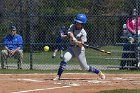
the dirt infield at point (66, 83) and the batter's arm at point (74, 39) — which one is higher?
the batter's arm at point (74, 39)

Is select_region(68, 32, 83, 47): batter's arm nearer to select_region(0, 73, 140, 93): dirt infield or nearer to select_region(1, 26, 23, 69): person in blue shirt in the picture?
select_region(0, 73, 140, 93): dirt infield

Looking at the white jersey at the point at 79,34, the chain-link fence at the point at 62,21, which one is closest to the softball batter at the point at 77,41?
the white jersey at the point at 79,34

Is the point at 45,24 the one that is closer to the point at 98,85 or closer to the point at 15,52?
the point at 15,52

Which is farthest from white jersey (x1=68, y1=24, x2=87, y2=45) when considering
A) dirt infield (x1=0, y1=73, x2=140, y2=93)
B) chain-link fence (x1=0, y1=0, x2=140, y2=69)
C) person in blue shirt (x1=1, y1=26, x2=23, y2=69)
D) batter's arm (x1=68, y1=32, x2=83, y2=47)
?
chain-link fence (x1=0, y1=0, x2=140, y2=69)

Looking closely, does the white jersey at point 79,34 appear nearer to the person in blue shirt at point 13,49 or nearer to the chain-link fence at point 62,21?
the person in blue shirt at point 13,49

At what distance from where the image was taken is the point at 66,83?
1205 cm

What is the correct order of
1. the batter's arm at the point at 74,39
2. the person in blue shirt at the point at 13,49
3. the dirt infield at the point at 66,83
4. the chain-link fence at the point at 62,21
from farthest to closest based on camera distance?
the chain-link fence at the point at 62,21
the person in blue shirt at the point at 13,49
the batter's arm at the point at 74,39
the dirt infield at the point at 66,83

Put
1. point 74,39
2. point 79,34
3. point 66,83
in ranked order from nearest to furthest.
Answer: point 66,83, point 74,39, point 79,34

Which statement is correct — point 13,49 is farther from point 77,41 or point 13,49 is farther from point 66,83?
point 66,83

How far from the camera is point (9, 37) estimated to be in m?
16.9

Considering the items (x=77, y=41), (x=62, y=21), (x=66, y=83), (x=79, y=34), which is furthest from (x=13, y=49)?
(x=66, y=83)

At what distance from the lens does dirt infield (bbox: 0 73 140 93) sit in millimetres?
10648

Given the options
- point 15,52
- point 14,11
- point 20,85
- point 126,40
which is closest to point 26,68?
point 15,52

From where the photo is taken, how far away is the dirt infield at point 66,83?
10648 mm
